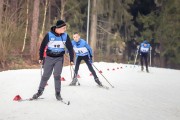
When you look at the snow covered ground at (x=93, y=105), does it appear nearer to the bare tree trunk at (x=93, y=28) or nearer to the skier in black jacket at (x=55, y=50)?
the skier in black jacket at (x=55, y=50)

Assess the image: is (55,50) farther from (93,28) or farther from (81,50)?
(93,28)

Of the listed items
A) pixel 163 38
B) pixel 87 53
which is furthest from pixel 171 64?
pixel 87 53

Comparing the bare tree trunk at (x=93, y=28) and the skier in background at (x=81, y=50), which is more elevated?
the bare tree trunk at (x=93, y=28)

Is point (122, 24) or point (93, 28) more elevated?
point (122, 24)

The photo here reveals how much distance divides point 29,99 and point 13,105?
645 millimetres

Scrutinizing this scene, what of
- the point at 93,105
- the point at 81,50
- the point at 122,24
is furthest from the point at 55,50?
the point at 122,24

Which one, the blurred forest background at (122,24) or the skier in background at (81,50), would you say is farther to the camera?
A: the blurred forest background at (122,24)

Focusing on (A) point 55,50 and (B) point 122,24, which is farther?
(B) point 122,24

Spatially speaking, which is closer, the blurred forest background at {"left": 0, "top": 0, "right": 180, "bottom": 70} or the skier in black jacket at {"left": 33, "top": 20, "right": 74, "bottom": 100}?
the skier in black jacket at {"left": 33, "top": 20, "right": 74, "bottom": 100}

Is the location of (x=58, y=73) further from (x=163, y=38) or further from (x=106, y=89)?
(x=163, y=38)

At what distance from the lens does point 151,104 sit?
329 inches

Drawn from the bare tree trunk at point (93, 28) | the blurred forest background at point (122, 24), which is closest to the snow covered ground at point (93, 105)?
the blurred forest background at point (122, 24)

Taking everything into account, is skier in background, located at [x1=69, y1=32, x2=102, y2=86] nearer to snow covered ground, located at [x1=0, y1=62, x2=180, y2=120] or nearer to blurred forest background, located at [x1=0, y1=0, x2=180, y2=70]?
snow covered ground, located at [x1=0, y1=62, x2=180, y2=120]

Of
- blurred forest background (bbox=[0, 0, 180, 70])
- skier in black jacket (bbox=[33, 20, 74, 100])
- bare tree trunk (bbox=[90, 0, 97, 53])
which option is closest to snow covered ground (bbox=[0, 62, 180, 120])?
skier in black jacket (bbox=[33, 20, 74, 100])
